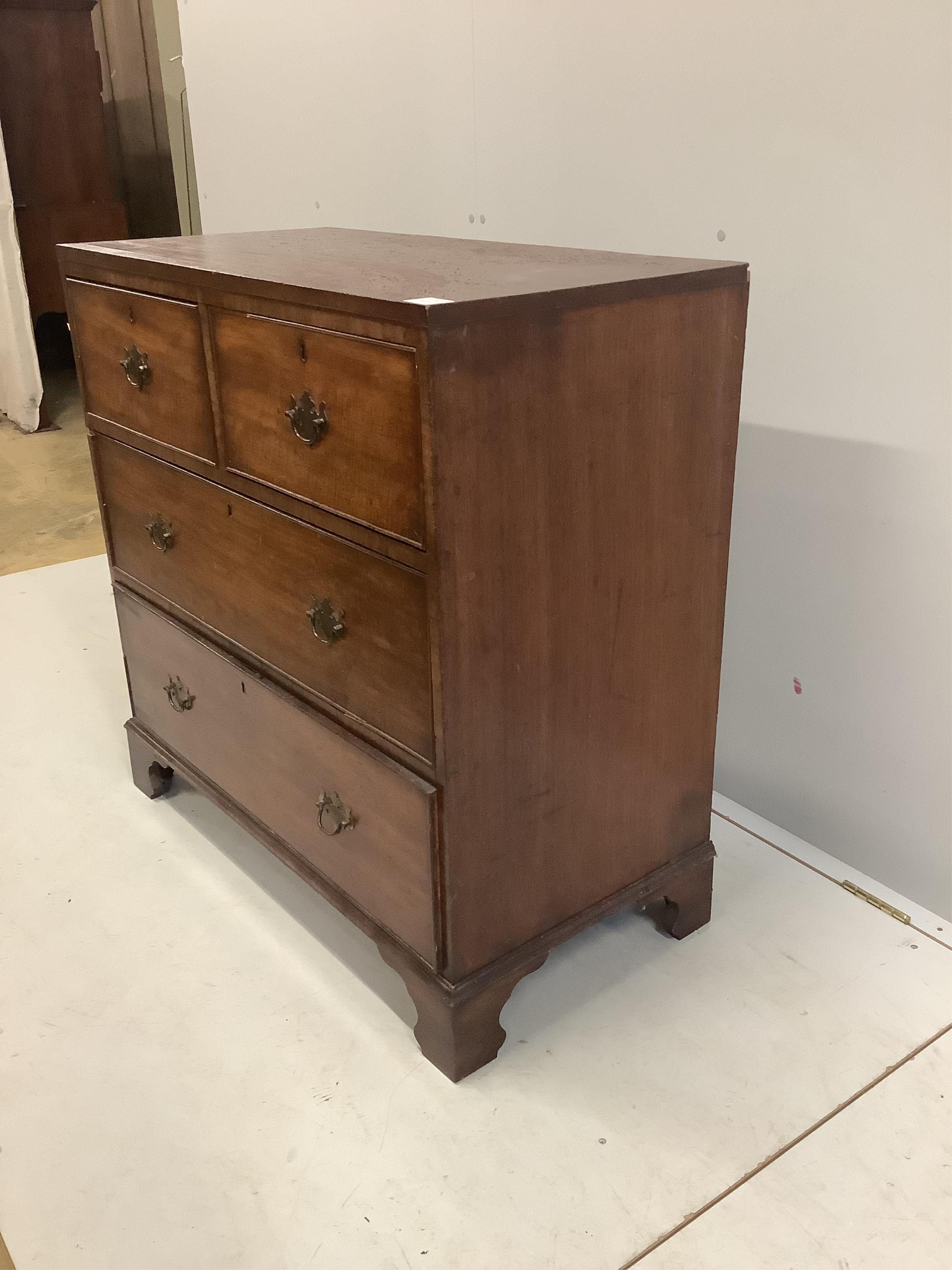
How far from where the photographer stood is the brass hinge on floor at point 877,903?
1535mm

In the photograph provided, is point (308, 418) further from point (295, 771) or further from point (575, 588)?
point (295, 771)

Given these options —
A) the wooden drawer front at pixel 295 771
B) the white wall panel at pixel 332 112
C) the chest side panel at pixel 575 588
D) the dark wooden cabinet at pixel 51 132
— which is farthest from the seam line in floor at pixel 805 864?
the dark wooden cabinet at pixel 51 132

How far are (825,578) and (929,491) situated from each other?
0.68 ft

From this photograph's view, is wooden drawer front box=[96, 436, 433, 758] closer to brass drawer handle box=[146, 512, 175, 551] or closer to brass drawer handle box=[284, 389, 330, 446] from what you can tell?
brass drawer handle box=[146, 512, 175, 551]

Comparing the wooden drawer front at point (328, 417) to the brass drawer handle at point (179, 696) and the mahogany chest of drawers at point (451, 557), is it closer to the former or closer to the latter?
the mahogany chest of drawers at point (451, 557)

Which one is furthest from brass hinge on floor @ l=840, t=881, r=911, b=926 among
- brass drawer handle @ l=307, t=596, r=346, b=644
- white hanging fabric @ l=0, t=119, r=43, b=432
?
white hanging fabric @ l=0, t=119, r=43, b=432

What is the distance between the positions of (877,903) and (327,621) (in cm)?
89

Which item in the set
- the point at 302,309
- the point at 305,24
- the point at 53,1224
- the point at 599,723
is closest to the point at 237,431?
the point at 302,309

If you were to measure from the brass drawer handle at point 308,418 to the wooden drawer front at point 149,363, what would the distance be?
0.71 ft

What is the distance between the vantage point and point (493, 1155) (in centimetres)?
120

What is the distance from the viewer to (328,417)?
3.79 feet

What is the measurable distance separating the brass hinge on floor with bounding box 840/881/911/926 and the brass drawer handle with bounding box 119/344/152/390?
1.21 m

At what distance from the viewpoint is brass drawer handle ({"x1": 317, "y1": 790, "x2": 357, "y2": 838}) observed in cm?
Result: 134

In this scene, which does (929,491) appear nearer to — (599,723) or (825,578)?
(825,578)
